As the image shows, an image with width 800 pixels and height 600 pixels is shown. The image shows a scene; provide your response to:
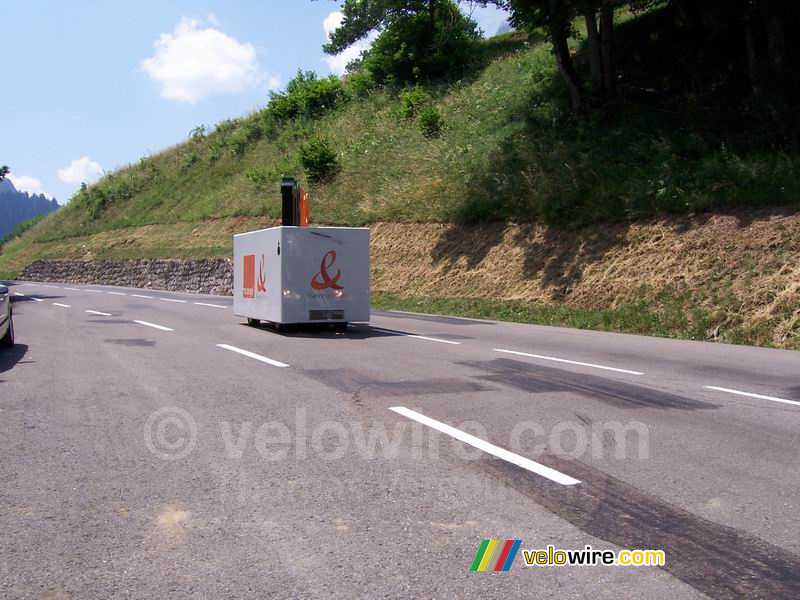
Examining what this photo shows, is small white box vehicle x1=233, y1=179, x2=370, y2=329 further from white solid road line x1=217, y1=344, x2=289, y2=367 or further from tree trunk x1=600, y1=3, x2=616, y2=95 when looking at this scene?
tree trunk x1=600, y1=3, x2=616, y2=95

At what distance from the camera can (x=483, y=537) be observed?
4297 mm

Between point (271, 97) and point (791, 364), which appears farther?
point (271, 97)

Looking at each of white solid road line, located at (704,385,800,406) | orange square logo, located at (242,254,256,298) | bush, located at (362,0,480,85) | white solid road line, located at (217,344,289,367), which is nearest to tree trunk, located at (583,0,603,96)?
orange square logo, located at (242,254,256,298)

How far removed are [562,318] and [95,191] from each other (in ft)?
173

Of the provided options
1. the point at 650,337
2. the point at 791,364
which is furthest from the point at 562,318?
the point at 791,364

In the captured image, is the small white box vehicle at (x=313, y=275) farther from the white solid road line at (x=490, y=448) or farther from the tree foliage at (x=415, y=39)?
the tree foliage at (x=415, y=39)

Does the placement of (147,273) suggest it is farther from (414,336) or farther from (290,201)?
(414,336)

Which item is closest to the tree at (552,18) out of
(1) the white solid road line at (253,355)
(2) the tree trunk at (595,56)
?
(2) the tree trunk at (595,56)

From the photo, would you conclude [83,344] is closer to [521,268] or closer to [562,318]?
[562,318]

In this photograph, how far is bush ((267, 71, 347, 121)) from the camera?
52.7 m

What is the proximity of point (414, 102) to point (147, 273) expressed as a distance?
60.1 ft

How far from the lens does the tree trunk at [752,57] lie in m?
22.7

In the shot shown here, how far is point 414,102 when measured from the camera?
42.3 meters

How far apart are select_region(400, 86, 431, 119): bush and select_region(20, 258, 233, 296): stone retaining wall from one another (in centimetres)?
1313
